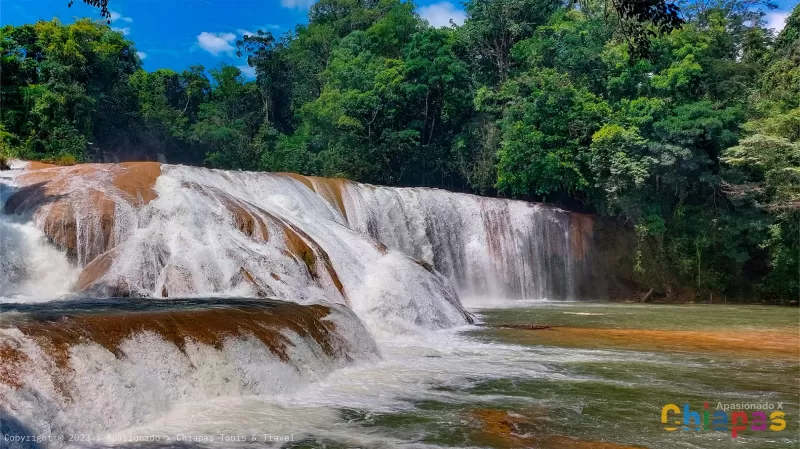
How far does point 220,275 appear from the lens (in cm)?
1131

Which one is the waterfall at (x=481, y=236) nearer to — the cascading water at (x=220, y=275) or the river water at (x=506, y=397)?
the cascading water at (x=220, y=275)

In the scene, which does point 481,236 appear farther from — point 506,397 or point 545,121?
point 506,397

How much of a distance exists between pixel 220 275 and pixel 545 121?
637 inches

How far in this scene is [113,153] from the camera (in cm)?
3334

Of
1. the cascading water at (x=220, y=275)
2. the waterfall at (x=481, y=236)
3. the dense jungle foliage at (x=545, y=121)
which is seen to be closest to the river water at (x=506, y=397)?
the cascading water at (x=220, y=275)

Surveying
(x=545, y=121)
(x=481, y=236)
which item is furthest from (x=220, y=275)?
(x=545, y=121)

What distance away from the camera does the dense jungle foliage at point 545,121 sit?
72.4ft

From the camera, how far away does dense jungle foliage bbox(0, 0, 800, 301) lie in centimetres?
2206

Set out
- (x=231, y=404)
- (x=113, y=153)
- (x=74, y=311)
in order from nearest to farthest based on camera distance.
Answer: (x=231, y=404) < (x=74, y=311) < (x=113, y=153)

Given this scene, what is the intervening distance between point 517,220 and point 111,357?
19242 millimetres

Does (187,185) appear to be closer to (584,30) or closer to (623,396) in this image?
(623,396)

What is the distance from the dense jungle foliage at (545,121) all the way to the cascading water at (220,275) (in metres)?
3.03

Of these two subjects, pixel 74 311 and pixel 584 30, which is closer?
pixel 74 311

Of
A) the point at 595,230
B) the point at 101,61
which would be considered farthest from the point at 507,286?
the point at 101,61
